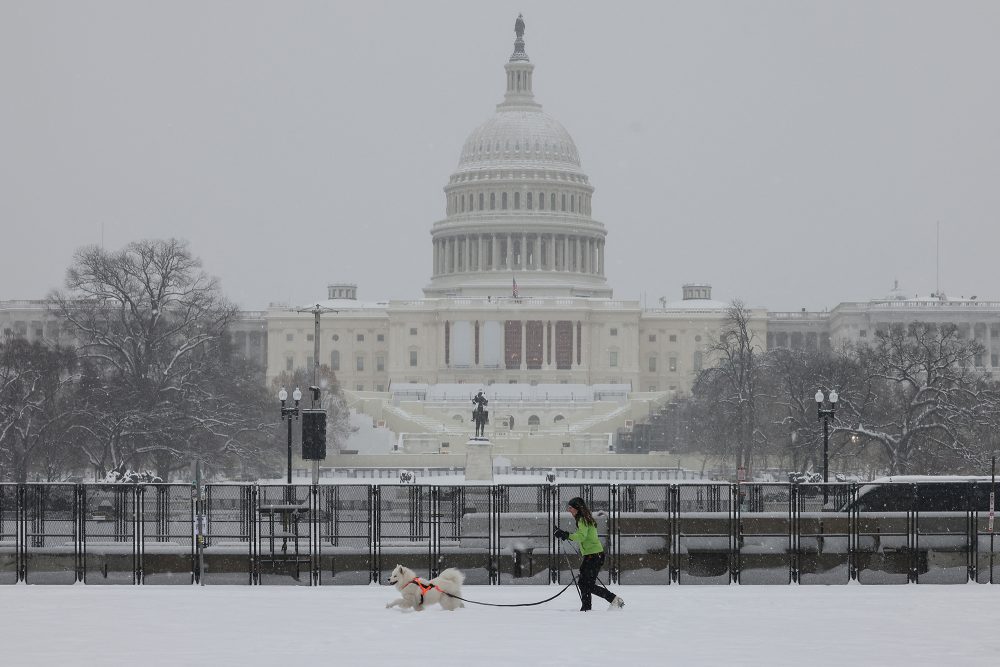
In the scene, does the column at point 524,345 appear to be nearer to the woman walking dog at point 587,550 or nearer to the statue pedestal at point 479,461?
the statue pedestal at point 479,461

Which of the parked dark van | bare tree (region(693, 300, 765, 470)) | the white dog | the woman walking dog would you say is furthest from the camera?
bare tree (region(693, 300, 765, 470))

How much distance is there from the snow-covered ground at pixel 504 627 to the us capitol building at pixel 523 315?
397 feet

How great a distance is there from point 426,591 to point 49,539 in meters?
10.6

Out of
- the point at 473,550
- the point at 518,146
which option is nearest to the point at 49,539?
the point at 473,550

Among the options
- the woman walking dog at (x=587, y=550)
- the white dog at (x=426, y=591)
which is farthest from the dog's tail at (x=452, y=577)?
the woman walking dog at (x=587, y=550)

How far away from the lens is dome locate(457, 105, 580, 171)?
7402 inches

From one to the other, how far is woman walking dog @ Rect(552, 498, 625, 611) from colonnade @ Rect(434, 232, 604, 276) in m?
158

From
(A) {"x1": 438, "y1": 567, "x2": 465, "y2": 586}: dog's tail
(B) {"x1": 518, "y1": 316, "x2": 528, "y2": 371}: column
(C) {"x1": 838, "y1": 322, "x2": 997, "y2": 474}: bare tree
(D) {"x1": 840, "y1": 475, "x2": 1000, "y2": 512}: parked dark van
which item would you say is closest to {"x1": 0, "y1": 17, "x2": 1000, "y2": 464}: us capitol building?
(B) {"x1": 518, "y1": 316, "x2": 528, "y2": 371}: column

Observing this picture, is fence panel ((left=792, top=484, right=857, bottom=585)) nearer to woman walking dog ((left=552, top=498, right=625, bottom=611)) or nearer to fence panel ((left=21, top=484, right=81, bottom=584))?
woman walking dog ((left=552, top=498, right=625, bottom=611))

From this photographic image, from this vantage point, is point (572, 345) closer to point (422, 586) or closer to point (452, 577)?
point (452, 577)

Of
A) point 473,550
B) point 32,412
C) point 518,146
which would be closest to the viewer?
point 473,550

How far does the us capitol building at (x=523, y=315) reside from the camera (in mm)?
171000

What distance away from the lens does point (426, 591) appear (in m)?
26.9

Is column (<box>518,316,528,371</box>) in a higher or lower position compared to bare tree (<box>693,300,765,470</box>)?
higher
